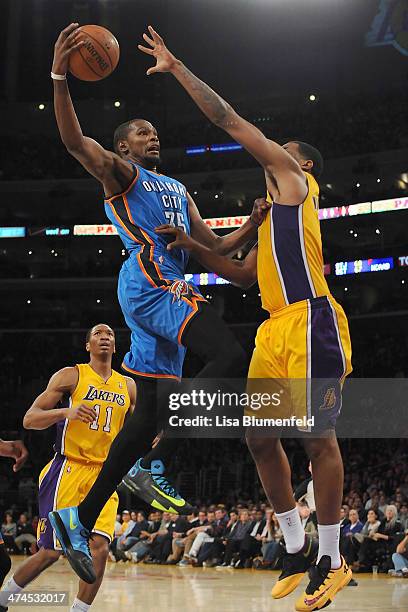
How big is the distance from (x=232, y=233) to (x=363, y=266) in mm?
22959

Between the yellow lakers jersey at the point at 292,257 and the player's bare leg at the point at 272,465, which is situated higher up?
the yellow lakers jersey at the point at 292,257

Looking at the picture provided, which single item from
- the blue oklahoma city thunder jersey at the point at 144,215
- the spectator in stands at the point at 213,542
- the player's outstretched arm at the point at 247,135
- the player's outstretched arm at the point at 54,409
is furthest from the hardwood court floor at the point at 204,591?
the player's outstretched arm at the point at 247,135

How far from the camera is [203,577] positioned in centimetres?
1446

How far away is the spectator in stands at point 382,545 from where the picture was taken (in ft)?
45.7

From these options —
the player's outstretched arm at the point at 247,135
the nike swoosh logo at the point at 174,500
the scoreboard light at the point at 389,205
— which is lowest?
the nike swoosh logo at the point at 174,500

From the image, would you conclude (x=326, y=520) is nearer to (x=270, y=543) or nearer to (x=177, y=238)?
(x=177, y=238)

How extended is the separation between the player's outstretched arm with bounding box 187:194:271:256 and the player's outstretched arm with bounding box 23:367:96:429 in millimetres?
1523

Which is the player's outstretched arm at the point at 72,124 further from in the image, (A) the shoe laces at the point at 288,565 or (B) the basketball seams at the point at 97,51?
(A) the shoe laces at the point at 288,565

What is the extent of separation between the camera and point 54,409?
672cm

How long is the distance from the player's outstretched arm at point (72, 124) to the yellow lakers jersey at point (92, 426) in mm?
2700

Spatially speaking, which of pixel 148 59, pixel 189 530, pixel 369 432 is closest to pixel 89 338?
pixel 189 530

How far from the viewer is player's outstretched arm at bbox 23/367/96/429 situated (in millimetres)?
6168

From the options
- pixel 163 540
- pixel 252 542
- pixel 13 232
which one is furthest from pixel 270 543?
pixel 13 232

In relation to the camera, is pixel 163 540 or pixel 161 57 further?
pixel 163 540
